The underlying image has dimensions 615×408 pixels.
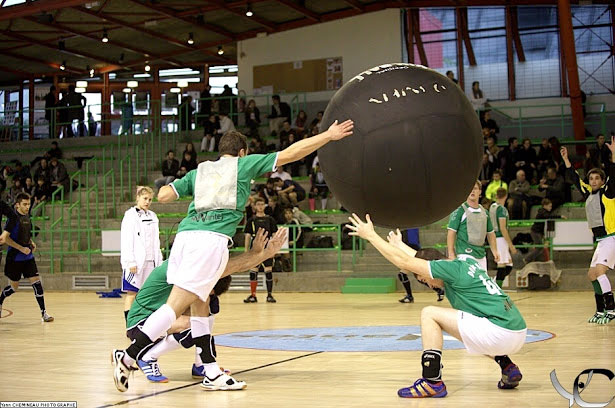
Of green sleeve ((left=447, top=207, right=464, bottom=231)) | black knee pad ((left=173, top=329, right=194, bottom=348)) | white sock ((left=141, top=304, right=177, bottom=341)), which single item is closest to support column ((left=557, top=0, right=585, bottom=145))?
green sleeve ((left=447, top=207, right=464, bottom=231))

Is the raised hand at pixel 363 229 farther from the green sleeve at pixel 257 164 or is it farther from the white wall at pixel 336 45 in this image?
the white wall at pixel 336 45

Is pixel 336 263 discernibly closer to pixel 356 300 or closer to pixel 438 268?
pixel 356 300

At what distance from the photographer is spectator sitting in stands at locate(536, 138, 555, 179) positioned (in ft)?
69.7

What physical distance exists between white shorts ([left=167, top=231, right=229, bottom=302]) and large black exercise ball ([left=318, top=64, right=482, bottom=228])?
108cm

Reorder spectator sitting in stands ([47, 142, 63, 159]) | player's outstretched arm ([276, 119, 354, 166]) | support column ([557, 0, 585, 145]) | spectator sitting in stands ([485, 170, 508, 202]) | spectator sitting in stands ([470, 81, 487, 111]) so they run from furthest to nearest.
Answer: spectator sitting in stands ([47, 142, 63, 159]), spectator sitting in stands ([470, 81, 487, 111]), support column ([557, 0, 585, 145]), spectator sitting in stands ([485, 170, 508, 202]), player's outstretched arm ([276, 119, 354, 166])

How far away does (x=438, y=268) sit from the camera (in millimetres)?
5984

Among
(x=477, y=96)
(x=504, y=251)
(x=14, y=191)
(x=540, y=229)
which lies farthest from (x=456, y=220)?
(x=14, y=191)

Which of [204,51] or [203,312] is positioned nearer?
[203,312]

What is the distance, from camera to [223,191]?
6.33 metres

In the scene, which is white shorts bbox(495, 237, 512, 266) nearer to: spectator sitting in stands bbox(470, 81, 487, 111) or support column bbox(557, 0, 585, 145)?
support column bbox(557, 0, 585, 145)

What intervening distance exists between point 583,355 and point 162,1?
70.2 ft

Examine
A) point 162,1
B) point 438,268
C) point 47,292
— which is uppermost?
point 162,1

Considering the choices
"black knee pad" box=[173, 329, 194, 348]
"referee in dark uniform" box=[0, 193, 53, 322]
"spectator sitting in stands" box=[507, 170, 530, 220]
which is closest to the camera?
"black knee pad" box=[173, 329, 194, 348]

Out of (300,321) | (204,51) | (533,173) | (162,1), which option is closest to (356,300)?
(300,321)
